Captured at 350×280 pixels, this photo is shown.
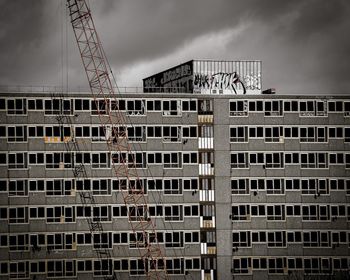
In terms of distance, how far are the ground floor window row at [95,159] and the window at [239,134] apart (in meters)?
5.19

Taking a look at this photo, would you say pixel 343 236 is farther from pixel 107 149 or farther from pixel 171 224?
pixel 107 149

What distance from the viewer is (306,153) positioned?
126438mm

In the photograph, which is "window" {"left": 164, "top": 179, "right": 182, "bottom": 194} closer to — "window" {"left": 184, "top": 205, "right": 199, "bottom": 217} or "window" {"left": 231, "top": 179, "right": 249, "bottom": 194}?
"window" {"left": 184, "top": 205, "right": 199, "bottom": 217}

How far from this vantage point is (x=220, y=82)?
420 feet

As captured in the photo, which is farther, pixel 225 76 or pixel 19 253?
pixel 225 76

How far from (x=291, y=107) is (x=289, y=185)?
34.6 ft

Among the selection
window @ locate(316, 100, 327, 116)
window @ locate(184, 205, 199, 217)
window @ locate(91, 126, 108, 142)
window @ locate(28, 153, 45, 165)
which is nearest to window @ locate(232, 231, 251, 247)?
window @ locate(184, 205, 199, 217)

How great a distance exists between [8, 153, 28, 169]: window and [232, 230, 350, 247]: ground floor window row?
29.0 m

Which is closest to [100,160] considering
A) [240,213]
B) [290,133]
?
[240,213]

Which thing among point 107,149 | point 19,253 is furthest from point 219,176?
point 19,253

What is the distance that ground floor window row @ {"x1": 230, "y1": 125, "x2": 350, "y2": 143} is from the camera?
124875 millimetres

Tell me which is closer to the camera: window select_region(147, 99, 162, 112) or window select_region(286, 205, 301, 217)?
window select_region(147, 99, 162, 112)

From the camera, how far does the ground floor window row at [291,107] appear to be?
12512cm

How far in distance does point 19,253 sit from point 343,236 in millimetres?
43431
